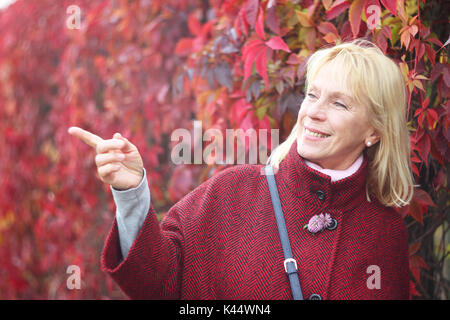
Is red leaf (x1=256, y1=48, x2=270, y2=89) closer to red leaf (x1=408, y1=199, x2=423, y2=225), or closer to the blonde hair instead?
the blonde hair

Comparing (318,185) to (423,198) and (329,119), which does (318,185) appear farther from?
(423,198)

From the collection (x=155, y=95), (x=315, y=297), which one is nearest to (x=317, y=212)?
(x=315, y=297)

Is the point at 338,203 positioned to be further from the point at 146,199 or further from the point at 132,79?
the point at 132,79

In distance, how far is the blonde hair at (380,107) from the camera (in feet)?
5.29

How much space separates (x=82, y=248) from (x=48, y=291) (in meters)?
1.04

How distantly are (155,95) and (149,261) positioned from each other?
1.93 meters

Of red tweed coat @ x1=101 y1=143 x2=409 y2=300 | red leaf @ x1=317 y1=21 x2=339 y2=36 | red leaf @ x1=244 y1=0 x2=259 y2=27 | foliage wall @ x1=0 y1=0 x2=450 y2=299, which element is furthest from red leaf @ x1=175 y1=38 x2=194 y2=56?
red tweed coat @ x1=101 y1=143 x2=409 y2=300

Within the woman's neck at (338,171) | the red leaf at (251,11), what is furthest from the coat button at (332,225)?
the red leaf at (251,11)

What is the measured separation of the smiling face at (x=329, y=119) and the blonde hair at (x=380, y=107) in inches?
1.1

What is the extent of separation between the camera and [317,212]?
163cm

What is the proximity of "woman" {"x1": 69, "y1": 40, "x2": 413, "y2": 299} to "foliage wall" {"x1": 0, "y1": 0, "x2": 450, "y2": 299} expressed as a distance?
0.18m

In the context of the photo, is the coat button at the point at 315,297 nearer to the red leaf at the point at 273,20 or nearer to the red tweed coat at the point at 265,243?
the red tweed coat at the point at 265,243

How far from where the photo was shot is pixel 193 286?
154 centimetres

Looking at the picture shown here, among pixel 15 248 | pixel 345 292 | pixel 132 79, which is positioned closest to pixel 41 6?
pixel 132 79
